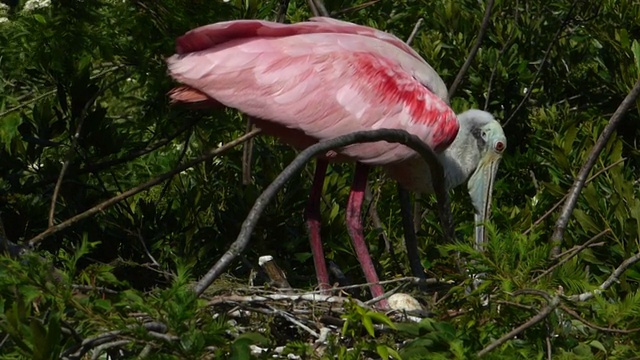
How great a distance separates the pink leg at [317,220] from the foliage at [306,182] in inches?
5.3

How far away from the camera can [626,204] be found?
641 cm

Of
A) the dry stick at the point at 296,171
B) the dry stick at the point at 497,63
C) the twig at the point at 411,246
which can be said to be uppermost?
the dry stick at the point at 296,171

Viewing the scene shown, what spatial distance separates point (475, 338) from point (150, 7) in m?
2.80

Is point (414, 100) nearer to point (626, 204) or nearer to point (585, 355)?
point (626, 204)

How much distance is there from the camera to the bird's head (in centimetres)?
755

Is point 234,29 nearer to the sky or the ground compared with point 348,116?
nearer to the sky

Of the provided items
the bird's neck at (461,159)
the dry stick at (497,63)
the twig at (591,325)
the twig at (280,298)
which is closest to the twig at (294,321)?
the twig at (280,298)

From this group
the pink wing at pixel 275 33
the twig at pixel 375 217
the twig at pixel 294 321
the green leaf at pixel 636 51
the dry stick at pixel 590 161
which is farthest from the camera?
the twig at pixel 375 217

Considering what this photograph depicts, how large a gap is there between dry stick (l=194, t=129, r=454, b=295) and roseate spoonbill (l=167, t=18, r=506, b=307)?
1007 mm

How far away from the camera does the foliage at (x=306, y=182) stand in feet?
14.9

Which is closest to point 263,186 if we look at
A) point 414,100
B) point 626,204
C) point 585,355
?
point 414,100

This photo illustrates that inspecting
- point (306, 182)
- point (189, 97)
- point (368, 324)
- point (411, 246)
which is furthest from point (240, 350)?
point (306, 182)

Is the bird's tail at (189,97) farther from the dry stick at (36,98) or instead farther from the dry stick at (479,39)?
the dry stick at (479,39)

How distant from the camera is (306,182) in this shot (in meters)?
7.97
